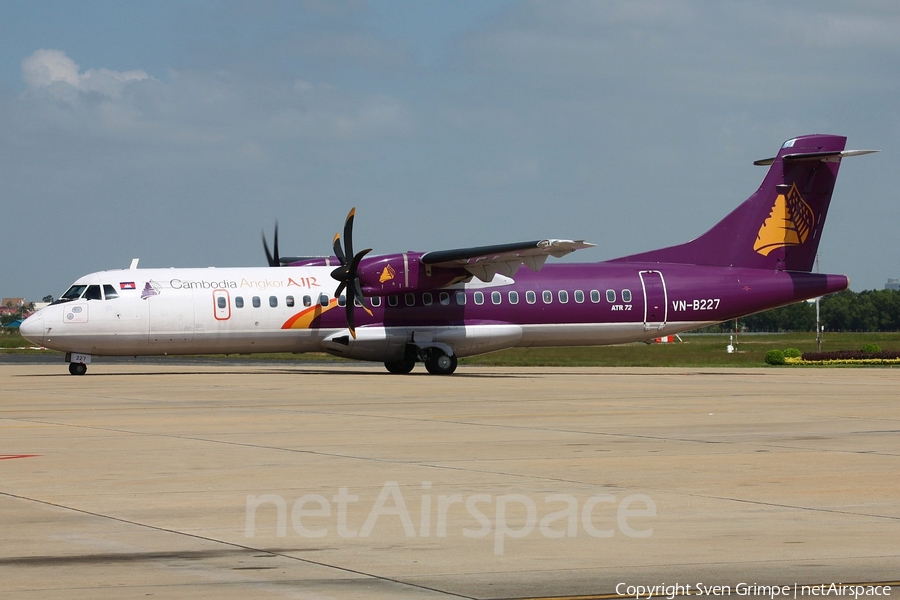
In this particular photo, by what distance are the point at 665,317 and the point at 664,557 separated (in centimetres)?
2900

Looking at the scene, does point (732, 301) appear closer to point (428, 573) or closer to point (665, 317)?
point (665, 317)

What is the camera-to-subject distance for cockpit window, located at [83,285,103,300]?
32.3m

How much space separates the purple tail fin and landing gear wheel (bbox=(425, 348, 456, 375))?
22.5 feet

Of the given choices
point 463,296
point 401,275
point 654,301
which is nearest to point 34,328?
point 401,275

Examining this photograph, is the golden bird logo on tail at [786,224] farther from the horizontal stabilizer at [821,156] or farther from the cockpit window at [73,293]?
the cockpit window at [73,293]

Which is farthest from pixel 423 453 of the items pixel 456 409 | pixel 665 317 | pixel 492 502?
pixel 665 317

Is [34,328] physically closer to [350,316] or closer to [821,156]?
[350,316]

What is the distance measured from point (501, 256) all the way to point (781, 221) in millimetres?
10392

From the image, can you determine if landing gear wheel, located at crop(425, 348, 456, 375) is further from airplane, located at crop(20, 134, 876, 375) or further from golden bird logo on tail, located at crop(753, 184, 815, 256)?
golden bird logo on tail, located at crop(753, 184, 815, 256)

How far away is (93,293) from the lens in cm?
3241

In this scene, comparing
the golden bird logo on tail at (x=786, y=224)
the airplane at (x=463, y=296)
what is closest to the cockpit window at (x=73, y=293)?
the airplane at (x=463, y=296)

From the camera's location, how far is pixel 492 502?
32.2ft

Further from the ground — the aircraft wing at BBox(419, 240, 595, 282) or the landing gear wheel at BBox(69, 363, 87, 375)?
the aircraft wing at BBox(419, 240, 595, 282)

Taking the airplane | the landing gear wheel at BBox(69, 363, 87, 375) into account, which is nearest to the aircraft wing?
the airplane
